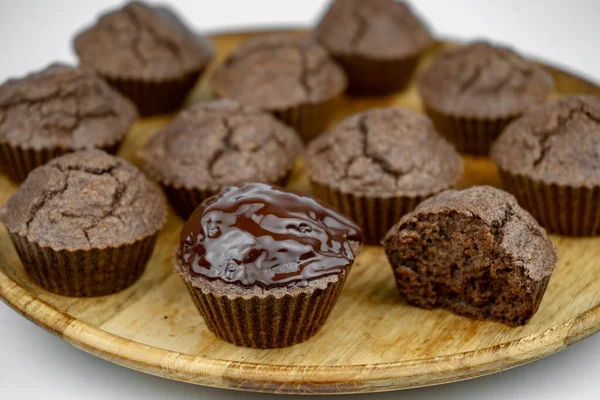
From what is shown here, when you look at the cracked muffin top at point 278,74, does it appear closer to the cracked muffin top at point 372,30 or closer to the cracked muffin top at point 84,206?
the cracked muffin top at point 372,30

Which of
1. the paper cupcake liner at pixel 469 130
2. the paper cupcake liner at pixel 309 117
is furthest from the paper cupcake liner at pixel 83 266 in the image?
the paper cupcake liner at pixel 469 130

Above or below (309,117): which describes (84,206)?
above

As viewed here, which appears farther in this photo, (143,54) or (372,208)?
(143,54)

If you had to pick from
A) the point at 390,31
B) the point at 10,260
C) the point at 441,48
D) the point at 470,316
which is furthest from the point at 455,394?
the point at 441,48

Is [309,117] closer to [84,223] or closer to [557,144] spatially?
[557,144]

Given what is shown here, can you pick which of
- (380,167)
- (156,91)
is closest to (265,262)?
(380,167)

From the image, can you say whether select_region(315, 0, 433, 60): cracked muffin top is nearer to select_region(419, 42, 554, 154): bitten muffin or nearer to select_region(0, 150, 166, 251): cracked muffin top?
select_region(419, 42, 554, 154): bitten muffin
